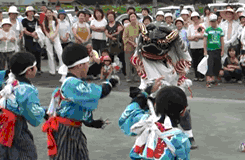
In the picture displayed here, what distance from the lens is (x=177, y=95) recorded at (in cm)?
305

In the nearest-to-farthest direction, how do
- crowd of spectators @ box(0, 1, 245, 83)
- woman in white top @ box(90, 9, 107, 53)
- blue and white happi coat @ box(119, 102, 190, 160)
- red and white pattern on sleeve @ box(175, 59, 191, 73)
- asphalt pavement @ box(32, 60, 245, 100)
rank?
blue and white happi coat @ box(119, 102, 190, 160) < red and white pattern on sleeve @ box(175, 59, 191, 73) < asphalt pavement @ box(32, 60, 245, 100) < crowd of spectators @ box(0, 1, 245, 83) < woman in white top @ box(90, 9, 107, 53)

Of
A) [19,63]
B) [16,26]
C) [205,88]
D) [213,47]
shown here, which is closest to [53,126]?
[19,63]

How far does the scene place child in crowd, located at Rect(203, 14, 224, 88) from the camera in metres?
10.8

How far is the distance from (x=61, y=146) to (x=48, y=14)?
9003 millimetres

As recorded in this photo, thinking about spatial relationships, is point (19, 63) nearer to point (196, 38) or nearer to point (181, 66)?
point (181, 66)

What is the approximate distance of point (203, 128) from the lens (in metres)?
7.04

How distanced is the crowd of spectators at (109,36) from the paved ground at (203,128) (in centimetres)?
138

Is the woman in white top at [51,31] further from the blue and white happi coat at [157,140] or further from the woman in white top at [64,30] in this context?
the blue and white happi coat at [157,140]

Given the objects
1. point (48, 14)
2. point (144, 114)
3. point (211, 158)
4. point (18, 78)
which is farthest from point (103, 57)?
point (144, 114)

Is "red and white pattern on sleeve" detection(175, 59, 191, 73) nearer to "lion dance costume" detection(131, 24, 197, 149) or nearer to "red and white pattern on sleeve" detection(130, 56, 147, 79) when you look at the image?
"lion dance costume" detection(131, 24, 197, 149)

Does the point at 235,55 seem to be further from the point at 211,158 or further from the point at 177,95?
the point at 177,95

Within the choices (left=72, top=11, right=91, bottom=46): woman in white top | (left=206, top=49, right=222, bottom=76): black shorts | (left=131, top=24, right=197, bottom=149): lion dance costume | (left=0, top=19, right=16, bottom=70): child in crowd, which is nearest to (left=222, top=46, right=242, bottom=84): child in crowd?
(left=206, top=49, right=222, bottom=76): black shorts

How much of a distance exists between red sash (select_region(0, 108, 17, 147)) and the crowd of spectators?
23.7ft

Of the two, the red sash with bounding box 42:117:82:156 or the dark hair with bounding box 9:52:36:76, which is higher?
the dark hair with bounding box 9:52:36:76
